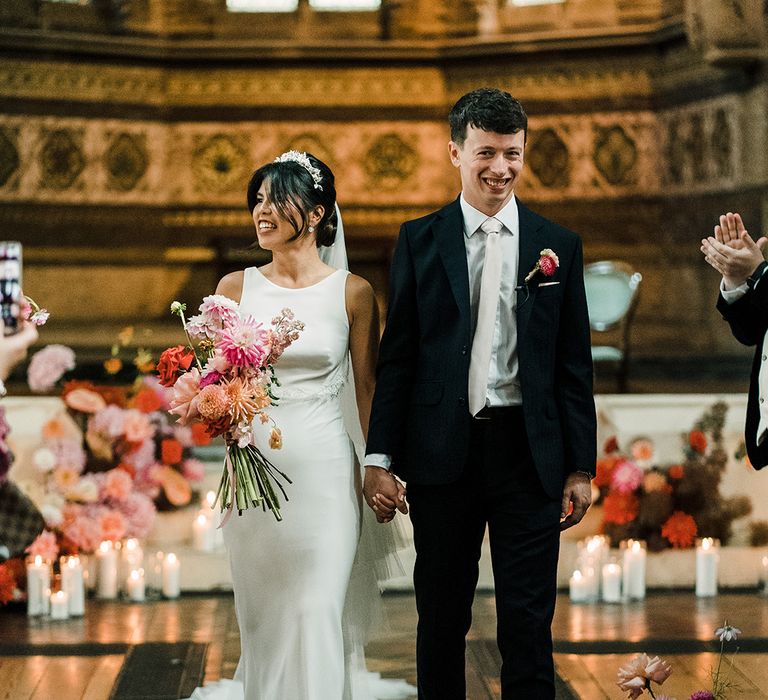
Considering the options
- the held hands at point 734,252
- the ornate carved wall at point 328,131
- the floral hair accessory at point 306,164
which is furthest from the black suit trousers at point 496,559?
the ornate carved wall at point 328,131

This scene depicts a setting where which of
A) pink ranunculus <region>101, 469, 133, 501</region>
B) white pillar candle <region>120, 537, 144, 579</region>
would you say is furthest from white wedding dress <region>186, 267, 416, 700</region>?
pink ranunculus <region>101, 469, 133, 501</region>

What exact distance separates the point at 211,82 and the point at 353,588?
25.7ft

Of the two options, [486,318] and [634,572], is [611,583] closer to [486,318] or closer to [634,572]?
[634,572]

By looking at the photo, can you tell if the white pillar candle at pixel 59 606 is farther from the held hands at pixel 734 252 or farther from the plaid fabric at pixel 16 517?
the plaid fabric at pixel 16 517

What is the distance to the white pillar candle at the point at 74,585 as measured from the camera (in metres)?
6.48

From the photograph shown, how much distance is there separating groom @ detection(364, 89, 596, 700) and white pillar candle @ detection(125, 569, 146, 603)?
332 centimetres

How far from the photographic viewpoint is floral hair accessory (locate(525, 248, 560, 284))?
361 cm

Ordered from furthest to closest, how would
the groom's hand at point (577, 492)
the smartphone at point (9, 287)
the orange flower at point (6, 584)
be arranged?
the orange flower at point (6, 584) < the groom's hand at point (577, 492) < the smartphone at point (9, 287)

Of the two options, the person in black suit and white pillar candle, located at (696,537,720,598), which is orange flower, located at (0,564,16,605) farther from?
the person in black suit

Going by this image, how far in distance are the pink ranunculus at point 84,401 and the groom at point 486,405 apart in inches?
146

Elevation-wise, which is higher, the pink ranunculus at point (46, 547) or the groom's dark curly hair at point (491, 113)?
the groom's dark curly hair at point (491, 113)

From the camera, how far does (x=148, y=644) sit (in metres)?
5.96

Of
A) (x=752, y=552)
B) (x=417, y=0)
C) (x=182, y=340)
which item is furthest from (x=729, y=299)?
(x=417, y=0)

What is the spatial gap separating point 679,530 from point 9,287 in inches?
187
